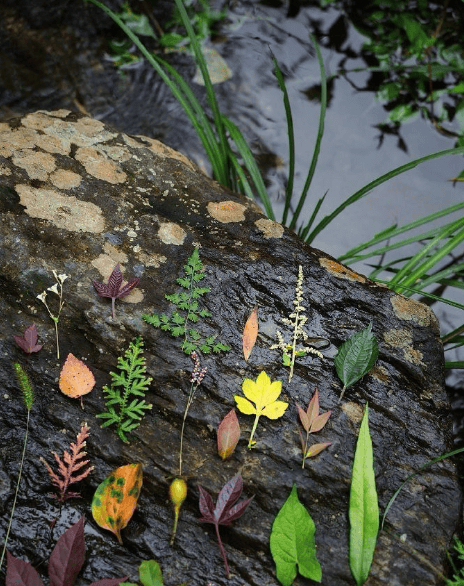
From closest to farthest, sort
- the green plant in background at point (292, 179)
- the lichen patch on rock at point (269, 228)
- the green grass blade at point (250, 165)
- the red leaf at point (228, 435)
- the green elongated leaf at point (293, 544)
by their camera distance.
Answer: the green elongated leaf at point (293, 544) → the red leaf at point (228, 435) → the lichen patch on rock at point (269, 228) → the green plant in background at point (292, 179) → the green grass blade at point (250, 165)

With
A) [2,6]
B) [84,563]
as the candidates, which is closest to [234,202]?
Result: [84,563]

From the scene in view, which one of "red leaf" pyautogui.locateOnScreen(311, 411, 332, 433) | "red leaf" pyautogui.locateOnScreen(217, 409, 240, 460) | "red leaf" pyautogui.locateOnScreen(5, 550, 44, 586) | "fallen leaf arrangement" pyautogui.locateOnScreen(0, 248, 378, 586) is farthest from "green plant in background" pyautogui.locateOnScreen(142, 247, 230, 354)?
"red leaf" pyautogui.locateOnScreen(5, 550, 44, 586)

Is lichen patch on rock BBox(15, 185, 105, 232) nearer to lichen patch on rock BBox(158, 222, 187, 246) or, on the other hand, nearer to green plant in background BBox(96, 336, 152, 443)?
lichen patch on rock BBox(158, 222, 187, 246)

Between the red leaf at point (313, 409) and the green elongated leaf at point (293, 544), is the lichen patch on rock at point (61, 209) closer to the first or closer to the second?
the red leaf at point (313, 409)

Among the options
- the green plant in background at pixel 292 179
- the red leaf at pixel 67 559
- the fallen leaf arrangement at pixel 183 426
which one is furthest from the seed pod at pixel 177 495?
the green plant in background at pixel 292 179

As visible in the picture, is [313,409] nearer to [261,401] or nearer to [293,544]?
[261,401]

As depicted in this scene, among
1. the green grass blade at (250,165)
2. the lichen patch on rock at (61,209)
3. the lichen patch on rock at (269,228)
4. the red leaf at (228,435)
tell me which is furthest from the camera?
the green grass blade at (250,165)

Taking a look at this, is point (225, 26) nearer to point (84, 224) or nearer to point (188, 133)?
point (188, 133)
